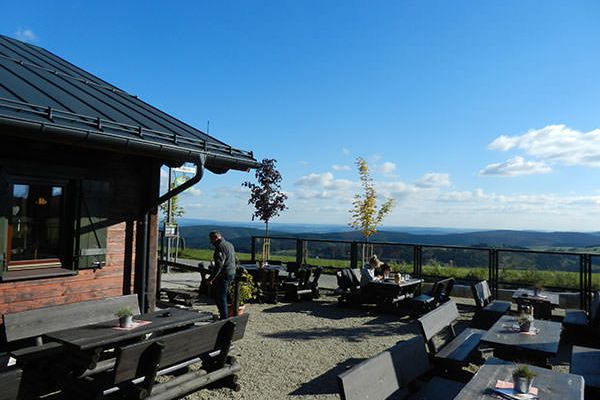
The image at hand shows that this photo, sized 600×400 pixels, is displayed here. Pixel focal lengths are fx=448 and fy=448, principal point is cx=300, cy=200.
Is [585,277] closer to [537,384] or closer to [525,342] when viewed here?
[525,342]

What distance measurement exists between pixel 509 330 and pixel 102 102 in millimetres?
6266

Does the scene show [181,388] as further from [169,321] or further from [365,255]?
[365,255]

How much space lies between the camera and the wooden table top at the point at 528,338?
4812 mm

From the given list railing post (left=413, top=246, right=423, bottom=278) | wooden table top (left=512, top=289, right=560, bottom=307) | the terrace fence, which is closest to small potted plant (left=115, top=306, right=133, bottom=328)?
wooden table top (left=512, top=289, right=560, bottom=307)

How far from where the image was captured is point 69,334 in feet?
14.9

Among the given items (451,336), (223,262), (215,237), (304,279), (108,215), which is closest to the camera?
(108,215)

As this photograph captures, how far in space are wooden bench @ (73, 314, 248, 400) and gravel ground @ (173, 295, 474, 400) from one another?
32 cm

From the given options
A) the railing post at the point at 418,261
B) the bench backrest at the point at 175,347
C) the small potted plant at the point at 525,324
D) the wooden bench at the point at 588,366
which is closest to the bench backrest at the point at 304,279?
the railing post at the point at 418,261

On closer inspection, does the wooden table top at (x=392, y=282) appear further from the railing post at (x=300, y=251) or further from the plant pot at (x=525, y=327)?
the plant pot at (x=525, y=327)

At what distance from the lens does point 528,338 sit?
5.18 m

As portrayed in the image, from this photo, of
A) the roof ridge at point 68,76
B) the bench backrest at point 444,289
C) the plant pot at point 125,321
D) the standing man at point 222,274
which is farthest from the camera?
the bench backrest at point 444,289

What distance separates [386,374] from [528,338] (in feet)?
8.34

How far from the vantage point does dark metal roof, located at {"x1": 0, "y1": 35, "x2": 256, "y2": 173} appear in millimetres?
4633

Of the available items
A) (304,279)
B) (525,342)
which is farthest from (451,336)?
(304,279)
